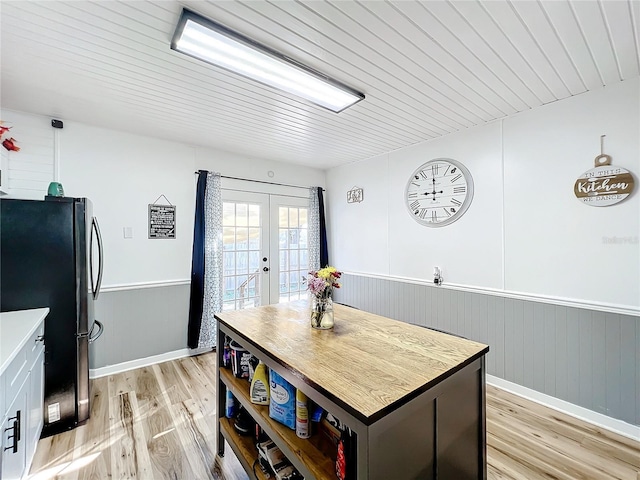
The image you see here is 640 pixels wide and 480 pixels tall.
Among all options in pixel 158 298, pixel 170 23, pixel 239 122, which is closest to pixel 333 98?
pixel 239 122

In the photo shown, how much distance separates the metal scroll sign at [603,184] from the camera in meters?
Answer: 1.97

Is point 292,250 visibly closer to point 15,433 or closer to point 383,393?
point 15,433

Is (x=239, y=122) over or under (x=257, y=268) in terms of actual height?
over

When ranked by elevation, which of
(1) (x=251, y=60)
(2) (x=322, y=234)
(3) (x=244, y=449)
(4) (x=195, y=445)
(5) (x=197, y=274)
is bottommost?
(4) (x=195, y=445)

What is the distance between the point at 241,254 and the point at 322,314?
2.40m

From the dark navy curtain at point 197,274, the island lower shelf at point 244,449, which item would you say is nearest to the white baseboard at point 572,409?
the island lower shelf at point 244,449

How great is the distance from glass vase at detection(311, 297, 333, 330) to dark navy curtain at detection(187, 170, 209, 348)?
218 cm

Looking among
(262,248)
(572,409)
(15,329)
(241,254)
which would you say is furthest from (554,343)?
(15,329)

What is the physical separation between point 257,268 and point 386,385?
3089 millimetres

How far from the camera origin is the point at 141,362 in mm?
3057

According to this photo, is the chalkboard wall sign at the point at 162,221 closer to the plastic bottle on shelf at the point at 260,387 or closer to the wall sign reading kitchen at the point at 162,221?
the wall sign reading kitchen at the point at 162,221

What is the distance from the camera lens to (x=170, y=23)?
55.9 inches

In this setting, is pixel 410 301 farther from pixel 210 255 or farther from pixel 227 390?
pixel 210 255

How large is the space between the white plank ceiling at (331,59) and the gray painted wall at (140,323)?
5.78 ft
